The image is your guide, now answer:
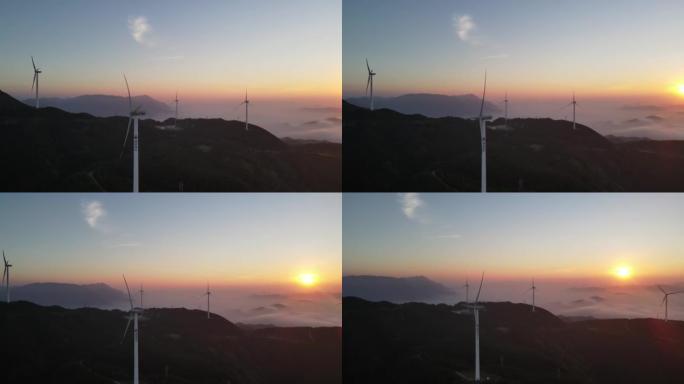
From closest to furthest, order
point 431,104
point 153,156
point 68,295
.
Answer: point 68,295, point 153,156, point 431,104

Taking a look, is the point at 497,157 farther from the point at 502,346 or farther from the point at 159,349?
the point at 159,349

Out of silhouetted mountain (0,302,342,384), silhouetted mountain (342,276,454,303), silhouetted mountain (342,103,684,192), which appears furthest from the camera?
silhouetted mountain (342,276,454,303)

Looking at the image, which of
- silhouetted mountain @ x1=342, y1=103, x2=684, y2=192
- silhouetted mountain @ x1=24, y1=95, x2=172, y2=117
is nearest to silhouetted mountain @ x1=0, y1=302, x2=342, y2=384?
silhouetted mountain @ x1=342, y1=103, x2=684, y2=192

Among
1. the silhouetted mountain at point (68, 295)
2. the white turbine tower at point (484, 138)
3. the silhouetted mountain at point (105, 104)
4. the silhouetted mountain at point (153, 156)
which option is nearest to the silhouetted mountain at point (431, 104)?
the white turbine tower at point (484, 138)

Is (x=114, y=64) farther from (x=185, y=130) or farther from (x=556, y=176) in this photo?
(x=556, y=176)

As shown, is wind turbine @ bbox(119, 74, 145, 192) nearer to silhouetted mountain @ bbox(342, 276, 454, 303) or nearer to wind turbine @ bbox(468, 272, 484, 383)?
silhouetted mountain @ bbox(342, 276, 454, 303)

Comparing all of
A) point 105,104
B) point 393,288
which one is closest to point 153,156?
point 105,104

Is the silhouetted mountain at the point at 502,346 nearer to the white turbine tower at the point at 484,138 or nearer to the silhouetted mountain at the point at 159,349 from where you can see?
the silhouetted mountain at the point at 159,349
